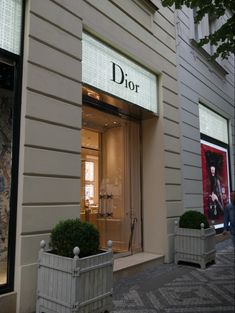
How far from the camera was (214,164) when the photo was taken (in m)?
11.9

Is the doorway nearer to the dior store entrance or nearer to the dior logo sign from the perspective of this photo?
the dior store entrance

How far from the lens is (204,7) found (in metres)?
5.73

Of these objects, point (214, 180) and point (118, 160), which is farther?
point (214, 180)

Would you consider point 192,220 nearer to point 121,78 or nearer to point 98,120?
point 98,120

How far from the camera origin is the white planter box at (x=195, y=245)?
303 inches

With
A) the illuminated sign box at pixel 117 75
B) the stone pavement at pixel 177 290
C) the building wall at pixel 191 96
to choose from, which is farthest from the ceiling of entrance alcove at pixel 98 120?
the stone pavement at pixel 177 290

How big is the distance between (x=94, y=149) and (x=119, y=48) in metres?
2.48

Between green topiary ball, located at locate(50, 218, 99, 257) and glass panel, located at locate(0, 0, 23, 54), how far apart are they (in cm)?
259

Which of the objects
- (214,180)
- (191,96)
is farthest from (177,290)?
(214,180)

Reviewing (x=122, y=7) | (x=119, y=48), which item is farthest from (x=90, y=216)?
(x=122, y=7)

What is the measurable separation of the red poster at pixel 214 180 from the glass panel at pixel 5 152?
279 inches

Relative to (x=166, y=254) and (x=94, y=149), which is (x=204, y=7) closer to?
(x=94, y=149)

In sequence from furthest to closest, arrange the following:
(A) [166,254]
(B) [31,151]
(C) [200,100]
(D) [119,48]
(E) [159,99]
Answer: (C) [200,100]
(E) [159,99]
(A) [166,254]
(D) [119,48]
(B) [31,151]

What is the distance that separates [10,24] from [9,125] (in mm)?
1440
